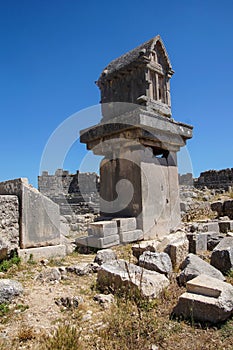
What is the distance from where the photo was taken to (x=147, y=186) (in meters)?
5.86

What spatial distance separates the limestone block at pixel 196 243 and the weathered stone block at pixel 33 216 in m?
2.43

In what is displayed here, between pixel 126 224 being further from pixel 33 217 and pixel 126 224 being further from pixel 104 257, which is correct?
pixel 33 217

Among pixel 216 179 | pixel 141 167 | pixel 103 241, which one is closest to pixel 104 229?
pixel 103 241

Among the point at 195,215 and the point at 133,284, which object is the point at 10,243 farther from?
the point at 195,215

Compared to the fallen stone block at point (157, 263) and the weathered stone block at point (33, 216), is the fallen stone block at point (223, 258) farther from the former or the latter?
the weathered stone block at point (33, 216)

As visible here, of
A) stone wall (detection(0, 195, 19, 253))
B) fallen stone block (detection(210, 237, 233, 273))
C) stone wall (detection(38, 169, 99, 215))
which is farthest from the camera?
stone wall (detection(38, 169, 99, 215))

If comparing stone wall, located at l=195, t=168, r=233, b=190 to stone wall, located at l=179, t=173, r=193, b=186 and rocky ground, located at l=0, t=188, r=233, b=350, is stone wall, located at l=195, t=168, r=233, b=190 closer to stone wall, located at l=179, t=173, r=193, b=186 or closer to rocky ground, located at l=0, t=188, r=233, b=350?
stone wall, located at l=179, t=173, r=193, b=186

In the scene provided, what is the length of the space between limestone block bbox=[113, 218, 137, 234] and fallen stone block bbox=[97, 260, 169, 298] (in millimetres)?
1985

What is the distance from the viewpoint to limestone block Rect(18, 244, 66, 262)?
4047 mm

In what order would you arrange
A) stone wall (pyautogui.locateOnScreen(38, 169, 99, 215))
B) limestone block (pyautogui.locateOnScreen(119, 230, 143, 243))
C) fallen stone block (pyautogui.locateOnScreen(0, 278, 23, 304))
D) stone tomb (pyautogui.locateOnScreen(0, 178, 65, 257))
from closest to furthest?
1. fallen stone block (pyautogui.locateOnScreen(0, 278, 23, 304))
2. stone tomb (pyautogui.locateOnScreen(0, 178, 65, 257))
3. limestone block (pyautogui.locateOnScreen(119, 230, 143, 243))
4. stone wall (pyautogui.locateOnScreen(38, 169, 99, 215))

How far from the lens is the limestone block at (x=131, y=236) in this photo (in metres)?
5.36

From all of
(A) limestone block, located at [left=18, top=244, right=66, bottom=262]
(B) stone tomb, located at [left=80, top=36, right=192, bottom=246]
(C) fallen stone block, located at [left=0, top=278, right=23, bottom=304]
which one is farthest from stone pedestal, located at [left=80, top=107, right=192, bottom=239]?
(C) fallen stone block, located at [left=0, top=278, right=23, bottom=304]

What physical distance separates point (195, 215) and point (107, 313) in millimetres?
7285

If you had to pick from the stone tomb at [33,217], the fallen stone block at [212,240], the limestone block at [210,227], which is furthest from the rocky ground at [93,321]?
the limestone block at [210,227]
